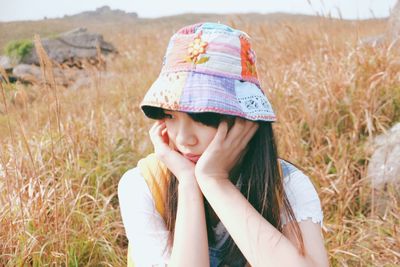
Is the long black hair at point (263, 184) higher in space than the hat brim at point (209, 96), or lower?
lower

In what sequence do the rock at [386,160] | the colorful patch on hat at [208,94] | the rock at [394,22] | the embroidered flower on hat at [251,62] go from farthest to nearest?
the rock at [394,22]
the rock at [386,160]
the embroidered flower on hat at [251,62]
the colorful patch on hat at [208,94]

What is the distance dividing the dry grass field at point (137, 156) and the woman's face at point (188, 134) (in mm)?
638

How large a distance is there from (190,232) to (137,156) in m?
1.86

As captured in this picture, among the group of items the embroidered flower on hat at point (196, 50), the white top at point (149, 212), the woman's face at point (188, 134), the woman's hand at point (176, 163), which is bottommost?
the white top at point (149, 212)

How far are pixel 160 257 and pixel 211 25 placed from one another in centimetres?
70

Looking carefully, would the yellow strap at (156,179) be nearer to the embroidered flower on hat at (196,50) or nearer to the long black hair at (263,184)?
the long black hair at (263,184)

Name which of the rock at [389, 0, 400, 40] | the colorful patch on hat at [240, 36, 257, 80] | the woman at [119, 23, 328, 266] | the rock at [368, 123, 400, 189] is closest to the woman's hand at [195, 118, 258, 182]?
the woman at [119, 23, 328, 266]

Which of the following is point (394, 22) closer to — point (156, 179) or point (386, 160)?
point (386, 160)

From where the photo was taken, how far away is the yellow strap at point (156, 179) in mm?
1668

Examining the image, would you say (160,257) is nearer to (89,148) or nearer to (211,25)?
(211,25)

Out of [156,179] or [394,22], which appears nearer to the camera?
[156,179]

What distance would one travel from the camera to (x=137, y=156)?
3.31 metres

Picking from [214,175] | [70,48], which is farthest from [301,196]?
[70,48]

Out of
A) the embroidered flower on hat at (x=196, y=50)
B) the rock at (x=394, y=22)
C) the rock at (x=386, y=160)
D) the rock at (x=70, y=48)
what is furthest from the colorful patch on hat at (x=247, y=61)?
the rock at (x=70, y=48)
